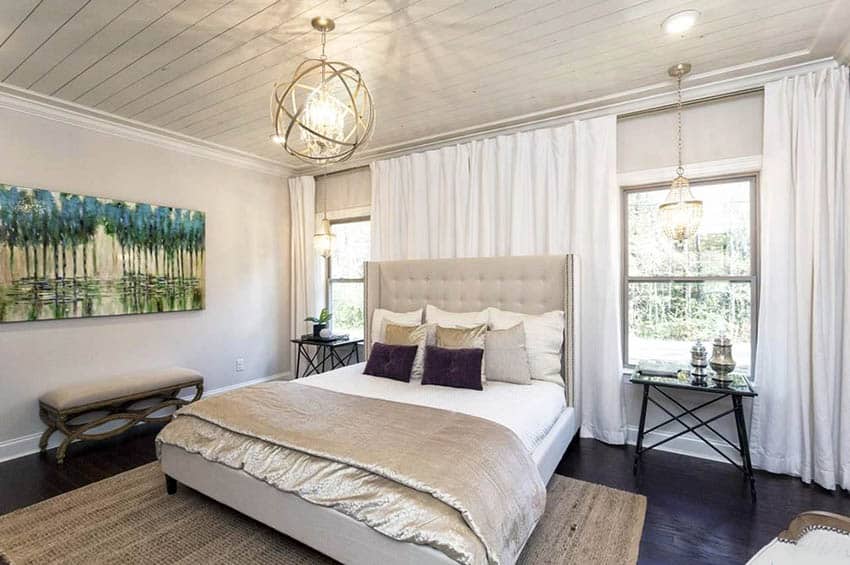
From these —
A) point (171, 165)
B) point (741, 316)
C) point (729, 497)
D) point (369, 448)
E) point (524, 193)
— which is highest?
point (171, 165)

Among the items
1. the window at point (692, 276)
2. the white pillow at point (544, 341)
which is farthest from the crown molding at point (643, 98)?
the white pillow at point (544, 341)

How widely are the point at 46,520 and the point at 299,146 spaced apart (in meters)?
3.52

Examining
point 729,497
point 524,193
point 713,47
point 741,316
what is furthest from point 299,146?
point 729,497

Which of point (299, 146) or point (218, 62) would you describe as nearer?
point (218, 62)

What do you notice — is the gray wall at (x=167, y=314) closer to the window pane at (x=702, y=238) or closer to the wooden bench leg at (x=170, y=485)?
the wooden bench leg at (x=170, y=485)

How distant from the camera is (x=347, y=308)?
16.7 feet

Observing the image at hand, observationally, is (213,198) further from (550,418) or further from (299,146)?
(550,418)

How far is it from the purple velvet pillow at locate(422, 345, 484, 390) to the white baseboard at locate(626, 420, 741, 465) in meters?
1.46

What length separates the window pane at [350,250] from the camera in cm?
493

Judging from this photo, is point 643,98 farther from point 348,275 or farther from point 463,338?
point 348,275

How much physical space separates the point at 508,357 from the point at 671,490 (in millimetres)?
1300

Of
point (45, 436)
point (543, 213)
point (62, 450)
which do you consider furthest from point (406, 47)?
point (45, 436)

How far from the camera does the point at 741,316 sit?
3.06 metres

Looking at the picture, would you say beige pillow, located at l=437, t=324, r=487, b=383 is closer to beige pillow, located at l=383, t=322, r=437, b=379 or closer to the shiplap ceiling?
beige pillow, located at l=383, t=322, r=437, b=379
